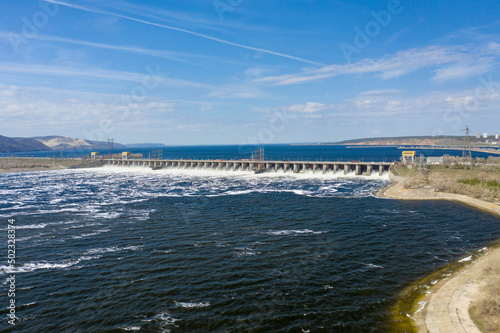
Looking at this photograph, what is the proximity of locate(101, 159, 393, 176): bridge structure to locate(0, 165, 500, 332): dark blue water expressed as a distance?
56.2m

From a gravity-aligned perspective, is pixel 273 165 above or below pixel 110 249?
above

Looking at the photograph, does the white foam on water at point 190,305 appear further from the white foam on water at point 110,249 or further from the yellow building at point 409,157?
the yellow building at point 409,157

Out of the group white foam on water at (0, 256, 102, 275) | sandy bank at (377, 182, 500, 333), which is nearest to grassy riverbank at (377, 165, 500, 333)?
sandy bank at (377, 182, 500, 333)

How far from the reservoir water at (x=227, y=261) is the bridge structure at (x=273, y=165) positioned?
5707cm

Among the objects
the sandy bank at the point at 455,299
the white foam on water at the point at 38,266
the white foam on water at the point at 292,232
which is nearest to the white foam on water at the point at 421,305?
the sandy bank at the point at 455,299

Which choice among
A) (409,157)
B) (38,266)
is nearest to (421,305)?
(38,266)

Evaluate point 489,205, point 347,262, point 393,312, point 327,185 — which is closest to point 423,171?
point 327,185

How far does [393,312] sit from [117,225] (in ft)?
143

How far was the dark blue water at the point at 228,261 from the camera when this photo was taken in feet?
83.6

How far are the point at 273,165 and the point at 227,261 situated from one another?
116 m

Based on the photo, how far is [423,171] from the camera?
10094 cm

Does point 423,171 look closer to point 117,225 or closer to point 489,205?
point 489,205

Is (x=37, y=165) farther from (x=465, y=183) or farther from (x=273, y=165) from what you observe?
(x=465, y=183)

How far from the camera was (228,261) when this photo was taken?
118 ft
